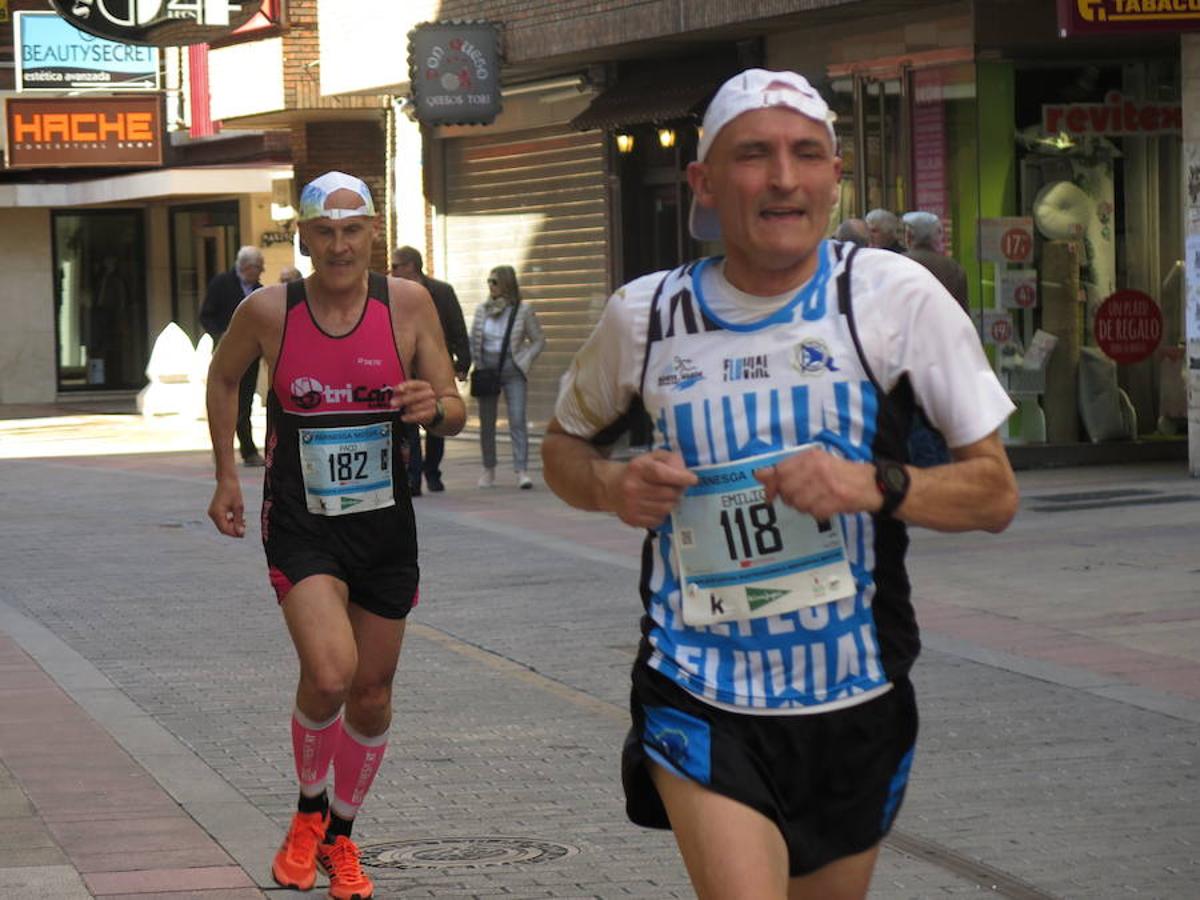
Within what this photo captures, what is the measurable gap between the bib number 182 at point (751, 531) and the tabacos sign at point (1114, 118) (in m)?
15.8

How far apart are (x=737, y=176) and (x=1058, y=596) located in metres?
8.06

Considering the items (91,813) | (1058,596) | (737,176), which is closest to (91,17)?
(1058,596)

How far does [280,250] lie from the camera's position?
116 feet

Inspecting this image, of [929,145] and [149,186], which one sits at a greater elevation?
[149,186]

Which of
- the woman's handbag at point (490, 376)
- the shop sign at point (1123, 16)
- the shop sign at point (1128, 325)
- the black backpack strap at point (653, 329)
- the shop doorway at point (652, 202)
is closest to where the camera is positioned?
the black backpack strap at point (653, 329)

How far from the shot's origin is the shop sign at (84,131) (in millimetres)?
31141

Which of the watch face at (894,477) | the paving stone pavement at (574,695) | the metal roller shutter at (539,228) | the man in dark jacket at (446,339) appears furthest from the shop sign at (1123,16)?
the watch face at (894,477)

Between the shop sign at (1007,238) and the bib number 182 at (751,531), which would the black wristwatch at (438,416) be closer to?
the bib number 182 at (751,531)

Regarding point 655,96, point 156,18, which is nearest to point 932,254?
point 655,96

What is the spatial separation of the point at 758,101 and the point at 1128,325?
51.9 ft

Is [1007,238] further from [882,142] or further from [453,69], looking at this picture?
[453,69]

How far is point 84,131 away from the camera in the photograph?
3144cm

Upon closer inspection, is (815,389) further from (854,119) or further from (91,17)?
(91,17)

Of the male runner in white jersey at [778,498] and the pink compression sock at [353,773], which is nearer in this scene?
the male runner in white jersey at [778,498]
